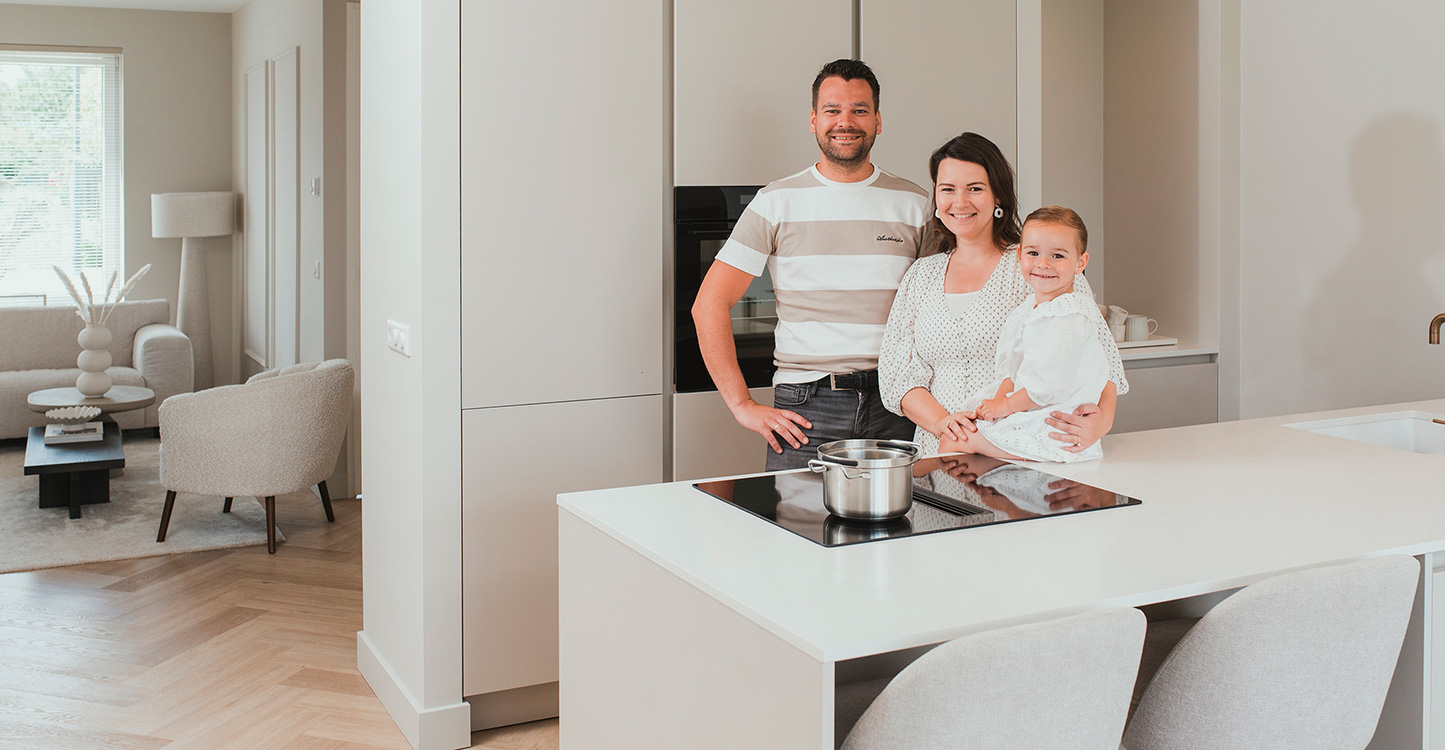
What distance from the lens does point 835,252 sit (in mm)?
2607

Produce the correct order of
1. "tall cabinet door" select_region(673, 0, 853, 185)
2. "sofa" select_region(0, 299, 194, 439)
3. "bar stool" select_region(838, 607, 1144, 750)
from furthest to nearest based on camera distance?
1. "sofa" select_region(0, 299, 194, 439)
2. "tall cabinet door" select_region(673, 0, 853, 185)
3. "bar stool" select_region(838, 607, 1144, 750)

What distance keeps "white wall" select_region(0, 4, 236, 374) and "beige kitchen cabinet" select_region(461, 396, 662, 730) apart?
5.90 m

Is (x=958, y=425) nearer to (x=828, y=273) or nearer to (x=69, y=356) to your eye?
(x=828, y=273)

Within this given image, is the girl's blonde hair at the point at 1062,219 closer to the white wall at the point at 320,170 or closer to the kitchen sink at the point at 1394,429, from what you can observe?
the kitchen sink at the point at 1394,429

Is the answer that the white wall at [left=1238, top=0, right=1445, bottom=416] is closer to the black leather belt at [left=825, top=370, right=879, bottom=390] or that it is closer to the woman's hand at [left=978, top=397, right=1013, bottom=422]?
the black leather belt at [left=825, top=370, right=879, bottom=390]

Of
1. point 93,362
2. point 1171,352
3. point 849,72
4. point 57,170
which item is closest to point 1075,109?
point 1171,352

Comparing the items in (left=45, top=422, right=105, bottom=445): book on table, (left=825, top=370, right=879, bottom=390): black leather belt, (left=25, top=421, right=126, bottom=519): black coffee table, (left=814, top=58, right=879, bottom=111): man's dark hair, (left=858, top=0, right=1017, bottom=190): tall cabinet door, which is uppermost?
(left=858, top=0, right=1017, bottom=190): tall cabinet door

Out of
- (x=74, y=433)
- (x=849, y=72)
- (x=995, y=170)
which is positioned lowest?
(x=74, y=433)

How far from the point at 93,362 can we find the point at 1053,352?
5059 millimetres

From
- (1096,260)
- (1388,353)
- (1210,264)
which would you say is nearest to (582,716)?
(1388,353)

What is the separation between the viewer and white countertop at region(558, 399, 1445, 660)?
1297 millimetres

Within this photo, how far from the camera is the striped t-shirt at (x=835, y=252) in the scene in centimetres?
261

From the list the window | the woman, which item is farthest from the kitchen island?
the window

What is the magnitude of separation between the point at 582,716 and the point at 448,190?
138 centimetres
